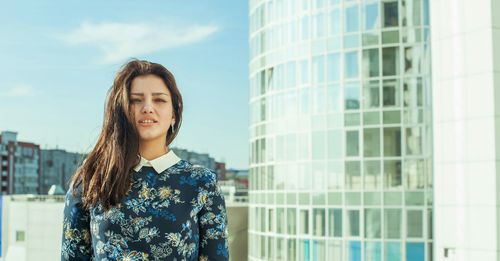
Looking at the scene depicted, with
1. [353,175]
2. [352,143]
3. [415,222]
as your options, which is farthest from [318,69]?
[415,222]

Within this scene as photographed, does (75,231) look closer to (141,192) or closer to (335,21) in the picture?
(141,192)

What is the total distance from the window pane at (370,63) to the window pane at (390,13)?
0.86 m

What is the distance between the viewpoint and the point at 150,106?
6.71 ft

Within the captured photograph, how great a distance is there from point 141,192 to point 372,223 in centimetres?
1840

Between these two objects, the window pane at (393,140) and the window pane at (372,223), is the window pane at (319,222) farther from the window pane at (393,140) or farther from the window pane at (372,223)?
the window pane at (393,140)

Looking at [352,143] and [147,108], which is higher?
[352,143]

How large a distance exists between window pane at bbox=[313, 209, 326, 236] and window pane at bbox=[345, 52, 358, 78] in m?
4.17

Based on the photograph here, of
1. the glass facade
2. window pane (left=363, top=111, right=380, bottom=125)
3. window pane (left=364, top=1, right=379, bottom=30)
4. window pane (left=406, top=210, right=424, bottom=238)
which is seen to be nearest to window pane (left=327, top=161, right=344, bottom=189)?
the glass facade

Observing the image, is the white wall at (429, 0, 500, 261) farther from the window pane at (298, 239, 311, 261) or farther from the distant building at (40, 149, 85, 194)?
the distant building at (40, 149, 85, 194)

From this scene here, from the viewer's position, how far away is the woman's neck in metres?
2.08

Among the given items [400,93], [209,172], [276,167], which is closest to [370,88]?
[400,93]

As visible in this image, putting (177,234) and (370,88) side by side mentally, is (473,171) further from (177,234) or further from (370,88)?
(177,234)

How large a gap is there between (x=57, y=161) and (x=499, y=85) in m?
97.4

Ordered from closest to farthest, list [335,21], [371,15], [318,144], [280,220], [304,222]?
[371,15] → [335,21] → [318,144] → [304,222] → [280,220]
